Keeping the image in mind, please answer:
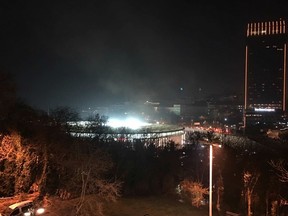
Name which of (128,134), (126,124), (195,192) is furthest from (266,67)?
(195,192)

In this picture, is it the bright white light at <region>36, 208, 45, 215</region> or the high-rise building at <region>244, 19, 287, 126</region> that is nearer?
the bright white light at <region>36, 208, 45, 215</region>

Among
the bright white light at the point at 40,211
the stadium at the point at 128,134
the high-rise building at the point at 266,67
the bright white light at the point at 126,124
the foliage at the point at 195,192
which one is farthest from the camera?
the high-rise building at the point at 266,67

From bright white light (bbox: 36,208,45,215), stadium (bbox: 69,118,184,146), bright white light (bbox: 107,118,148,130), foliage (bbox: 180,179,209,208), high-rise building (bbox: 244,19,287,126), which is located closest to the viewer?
bright white light (bbox: 36,208,45,215)

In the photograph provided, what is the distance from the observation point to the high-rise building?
3757 inches

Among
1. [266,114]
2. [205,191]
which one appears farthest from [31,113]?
[266,114]

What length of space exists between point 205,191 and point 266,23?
90.7 m

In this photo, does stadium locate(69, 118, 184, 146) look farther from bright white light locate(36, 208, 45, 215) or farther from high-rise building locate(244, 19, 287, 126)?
high-rise building locate(244, 19, 287, 126)

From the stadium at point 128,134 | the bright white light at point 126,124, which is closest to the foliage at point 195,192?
the stadium at point 128,134

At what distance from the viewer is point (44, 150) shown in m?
17.5

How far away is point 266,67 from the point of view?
98.2 meters

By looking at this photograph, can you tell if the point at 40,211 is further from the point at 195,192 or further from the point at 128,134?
the point at 128,134

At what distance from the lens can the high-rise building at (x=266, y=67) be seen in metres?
95.4

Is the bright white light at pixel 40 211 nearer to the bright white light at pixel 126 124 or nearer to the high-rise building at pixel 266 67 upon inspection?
the bright white light at pixel 126 124

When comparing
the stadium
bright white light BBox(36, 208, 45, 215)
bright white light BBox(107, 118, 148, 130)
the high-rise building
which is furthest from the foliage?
the high-rise building
